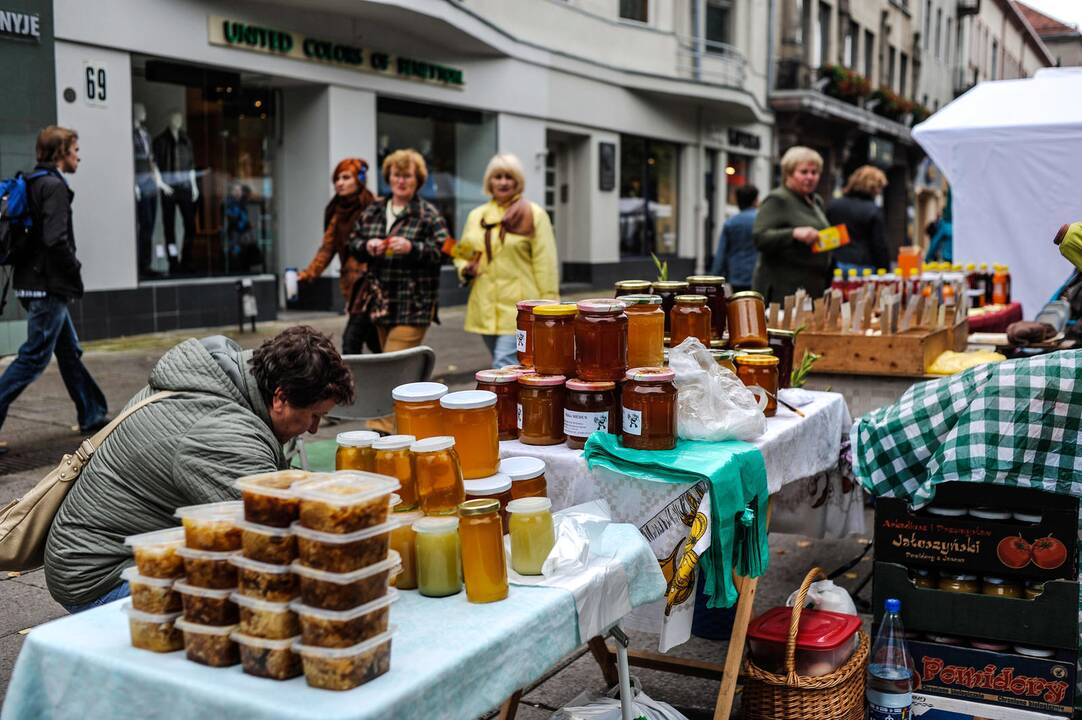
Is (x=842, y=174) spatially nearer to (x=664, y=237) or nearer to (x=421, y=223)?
(x=664, y=237)

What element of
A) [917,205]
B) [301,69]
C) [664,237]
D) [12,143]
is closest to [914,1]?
[917,205]

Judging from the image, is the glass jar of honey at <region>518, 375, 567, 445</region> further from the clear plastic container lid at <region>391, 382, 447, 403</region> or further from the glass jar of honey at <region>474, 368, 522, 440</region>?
the clear plastic container lid at <region>391, 382, 447, 403</region>

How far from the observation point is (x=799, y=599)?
3.31 meters

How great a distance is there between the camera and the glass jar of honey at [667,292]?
3867 mm

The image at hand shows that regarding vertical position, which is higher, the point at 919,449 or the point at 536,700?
the point at 919,449

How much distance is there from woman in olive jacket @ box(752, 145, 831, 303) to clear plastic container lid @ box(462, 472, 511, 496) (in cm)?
434

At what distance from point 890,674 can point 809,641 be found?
326mm

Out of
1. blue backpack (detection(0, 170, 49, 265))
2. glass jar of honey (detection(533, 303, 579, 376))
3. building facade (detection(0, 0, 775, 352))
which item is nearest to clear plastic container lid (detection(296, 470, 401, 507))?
glass jar of honey (detection(533, 303, 579, 376))

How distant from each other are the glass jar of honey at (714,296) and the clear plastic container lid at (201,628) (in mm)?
2470

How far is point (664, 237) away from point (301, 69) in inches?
432

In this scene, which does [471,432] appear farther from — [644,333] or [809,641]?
[809,641]

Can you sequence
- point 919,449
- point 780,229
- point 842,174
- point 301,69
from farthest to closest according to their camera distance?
point 842,174 → point 301,69 → point 780,229 → point 919,449

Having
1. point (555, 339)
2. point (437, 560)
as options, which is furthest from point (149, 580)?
point (555, 339)

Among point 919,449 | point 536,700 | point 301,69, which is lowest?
point 536,700
